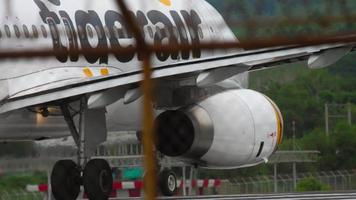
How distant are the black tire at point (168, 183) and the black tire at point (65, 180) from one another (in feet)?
12.9

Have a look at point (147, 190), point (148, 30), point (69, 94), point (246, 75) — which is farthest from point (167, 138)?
point (147, 190)

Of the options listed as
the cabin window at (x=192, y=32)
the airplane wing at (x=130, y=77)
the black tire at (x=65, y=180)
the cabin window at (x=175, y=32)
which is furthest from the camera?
the black tire at (x=65, y=180)

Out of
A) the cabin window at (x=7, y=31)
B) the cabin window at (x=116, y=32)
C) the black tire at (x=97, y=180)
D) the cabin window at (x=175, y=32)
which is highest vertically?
the cabin window at (x=116, y=32)

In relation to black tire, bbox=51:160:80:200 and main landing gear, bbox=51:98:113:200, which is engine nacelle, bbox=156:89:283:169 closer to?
main landing gear, bbox=51:98:113:200

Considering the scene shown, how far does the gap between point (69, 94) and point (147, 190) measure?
10160 millimetres

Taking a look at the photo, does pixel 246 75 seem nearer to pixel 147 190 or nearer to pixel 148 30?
pixel 148 30

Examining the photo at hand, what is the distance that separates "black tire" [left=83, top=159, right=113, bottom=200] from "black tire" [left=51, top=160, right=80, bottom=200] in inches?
13.9

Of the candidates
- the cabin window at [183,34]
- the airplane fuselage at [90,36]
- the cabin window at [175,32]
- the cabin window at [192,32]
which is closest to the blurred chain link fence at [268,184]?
the airplane fuselage at [90,36]

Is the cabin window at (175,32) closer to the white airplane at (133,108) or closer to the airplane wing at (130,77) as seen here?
the airplane wing at (130,77)

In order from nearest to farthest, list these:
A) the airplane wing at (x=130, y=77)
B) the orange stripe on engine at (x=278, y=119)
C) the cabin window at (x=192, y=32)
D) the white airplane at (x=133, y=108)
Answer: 1. the cabin window at (x=192, y=32)
2. the airplane wing at (x=130, y=77)
3. the white airplane at (x=133, y=108)
4. the orange stripe on engine at (x=278, y=119)

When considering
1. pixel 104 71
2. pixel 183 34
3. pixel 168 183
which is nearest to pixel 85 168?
pixel 104 71

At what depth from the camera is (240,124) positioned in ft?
60.1

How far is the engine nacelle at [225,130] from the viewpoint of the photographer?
17.5 m

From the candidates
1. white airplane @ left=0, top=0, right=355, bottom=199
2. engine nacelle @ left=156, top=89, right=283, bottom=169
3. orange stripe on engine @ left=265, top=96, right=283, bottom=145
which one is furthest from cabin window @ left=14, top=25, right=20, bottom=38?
orange stripe on engine @ left=265, top=96, right=283, bottom=145
